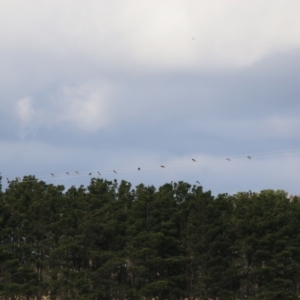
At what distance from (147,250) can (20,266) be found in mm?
10147

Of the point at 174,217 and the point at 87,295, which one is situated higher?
the point at 174,217

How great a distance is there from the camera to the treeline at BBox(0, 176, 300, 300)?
65562 millimetres

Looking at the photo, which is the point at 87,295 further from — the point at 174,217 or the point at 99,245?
the point at 174,217

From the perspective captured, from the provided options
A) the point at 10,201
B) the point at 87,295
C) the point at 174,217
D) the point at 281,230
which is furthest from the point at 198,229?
the point at 10,201

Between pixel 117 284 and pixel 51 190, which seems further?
pixel 51 190

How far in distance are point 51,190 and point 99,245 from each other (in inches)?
262

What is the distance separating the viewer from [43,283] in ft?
213

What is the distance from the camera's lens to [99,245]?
68.6 metres

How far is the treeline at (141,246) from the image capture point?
65562mm

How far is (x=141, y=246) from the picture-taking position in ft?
220

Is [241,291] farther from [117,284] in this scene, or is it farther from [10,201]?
[10,201]

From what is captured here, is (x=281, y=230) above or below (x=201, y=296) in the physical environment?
above

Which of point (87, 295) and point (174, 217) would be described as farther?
point (174, 217)

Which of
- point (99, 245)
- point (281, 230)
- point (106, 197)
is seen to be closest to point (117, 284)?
point (99, 245)
